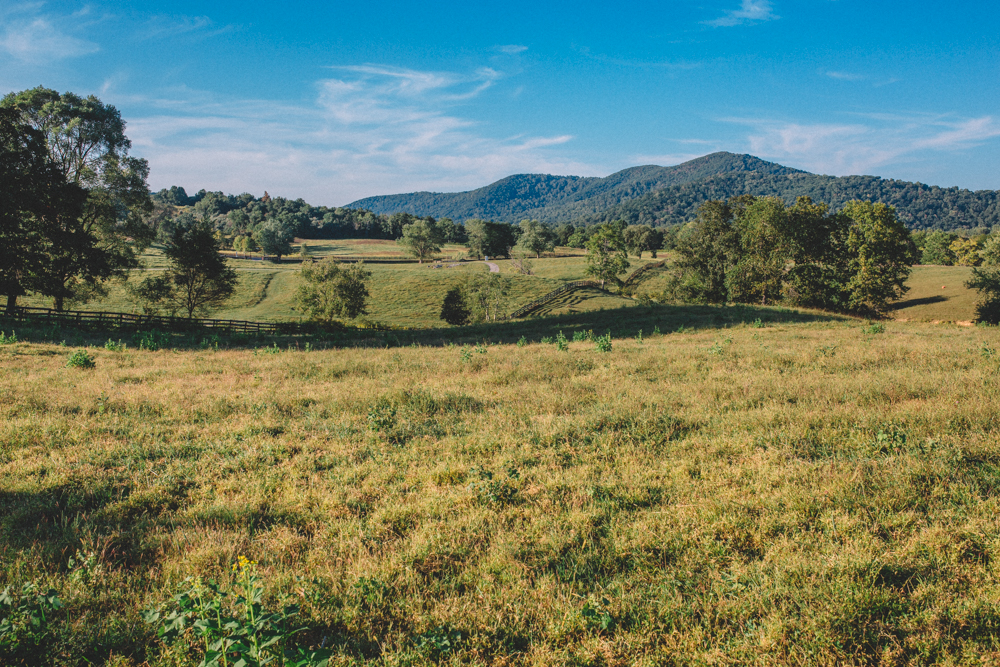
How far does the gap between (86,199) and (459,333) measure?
96.4ft

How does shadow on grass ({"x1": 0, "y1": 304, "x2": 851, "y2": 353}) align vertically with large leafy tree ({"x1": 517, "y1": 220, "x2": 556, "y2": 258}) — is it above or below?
below

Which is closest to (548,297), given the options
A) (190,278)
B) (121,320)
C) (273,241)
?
(190,278)

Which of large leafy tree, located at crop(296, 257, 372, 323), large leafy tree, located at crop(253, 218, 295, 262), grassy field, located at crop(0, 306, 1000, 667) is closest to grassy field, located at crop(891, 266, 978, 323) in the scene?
grassy field, located at crop(0, 306, 1000, 667)

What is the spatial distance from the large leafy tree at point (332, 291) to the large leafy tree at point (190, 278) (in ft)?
47.5

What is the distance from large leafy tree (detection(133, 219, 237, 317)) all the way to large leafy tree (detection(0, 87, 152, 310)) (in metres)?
3.66

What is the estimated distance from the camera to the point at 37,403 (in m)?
10.6

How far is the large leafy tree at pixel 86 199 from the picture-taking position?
33.9m

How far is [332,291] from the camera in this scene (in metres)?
62.8

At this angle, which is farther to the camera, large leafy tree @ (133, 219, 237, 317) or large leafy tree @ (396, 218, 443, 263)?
large leafy tree @ (396, 218, 443, 263)

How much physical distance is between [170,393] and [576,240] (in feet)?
551

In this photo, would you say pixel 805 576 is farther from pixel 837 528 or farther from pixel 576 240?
pixel 576 240

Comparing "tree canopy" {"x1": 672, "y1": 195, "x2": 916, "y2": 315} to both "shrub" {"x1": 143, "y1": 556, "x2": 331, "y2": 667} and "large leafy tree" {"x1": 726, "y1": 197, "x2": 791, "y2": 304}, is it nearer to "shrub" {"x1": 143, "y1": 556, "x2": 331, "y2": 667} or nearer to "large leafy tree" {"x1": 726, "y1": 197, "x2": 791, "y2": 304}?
"large leafy tree" {"x1": 726, "y1": 197, "x2": 791, "y2": 304}

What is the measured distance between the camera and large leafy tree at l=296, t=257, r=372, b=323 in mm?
62219

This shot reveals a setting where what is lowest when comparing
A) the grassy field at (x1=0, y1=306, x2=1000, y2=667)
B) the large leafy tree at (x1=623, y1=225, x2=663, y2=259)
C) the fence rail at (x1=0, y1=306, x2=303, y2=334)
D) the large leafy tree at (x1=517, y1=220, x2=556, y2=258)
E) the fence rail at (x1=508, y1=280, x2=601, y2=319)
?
the grassy field at (x1=0, y1=306, x2=1000, y2=667)
